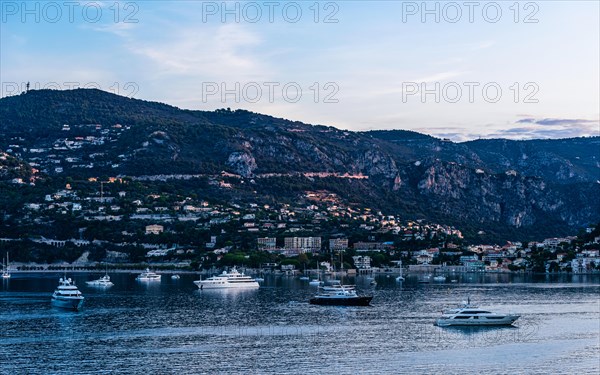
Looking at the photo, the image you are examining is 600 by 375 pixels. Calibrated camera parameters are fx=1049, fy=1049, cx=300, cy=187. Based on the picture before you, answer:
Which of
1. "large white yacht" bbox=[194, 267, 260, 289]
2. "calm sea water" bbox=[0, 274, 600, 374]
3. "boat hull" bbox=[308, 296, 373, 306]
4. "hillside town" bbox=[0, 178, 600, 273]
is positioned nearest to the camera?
"calm sea water" bbox=[0, 274, 600, 374]

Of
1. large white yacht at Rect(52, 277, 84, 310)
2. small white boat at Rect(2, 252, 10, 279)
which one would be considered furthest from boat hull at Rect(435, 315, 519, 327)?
small white boat at Rect(2, 252, 10, 279)

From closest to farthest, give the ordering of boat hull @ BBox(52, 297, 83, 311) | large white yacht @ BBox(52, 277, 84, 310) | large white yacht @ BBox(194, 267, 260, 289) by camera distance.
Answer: boat hull @ BBox(52, 297, 83, 311) < large white yacht @ BBox(52, 277, 84, 310) < large white yacht @ BBox(194, 267, 260, 289)

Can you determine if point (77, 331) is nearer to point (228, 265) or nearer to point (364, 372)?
point (364, 372)

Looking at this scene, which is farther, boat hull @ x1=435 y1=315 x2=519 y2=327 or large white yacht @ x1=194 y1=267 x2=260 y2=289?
large white yacht @ x1=194 y1=267 x2=260 y2=289

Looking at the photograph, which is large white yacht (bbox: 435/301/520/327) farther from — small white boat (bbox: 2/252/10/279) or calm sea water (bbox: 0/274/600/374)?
small white boat (bbox: 2/252/10/279)

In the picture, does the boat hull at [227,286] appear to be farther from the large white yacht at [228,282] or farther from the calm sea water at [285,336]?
the calm sea water at [285,336]

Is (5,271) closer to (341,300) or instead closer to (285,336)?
A: (341,300)
